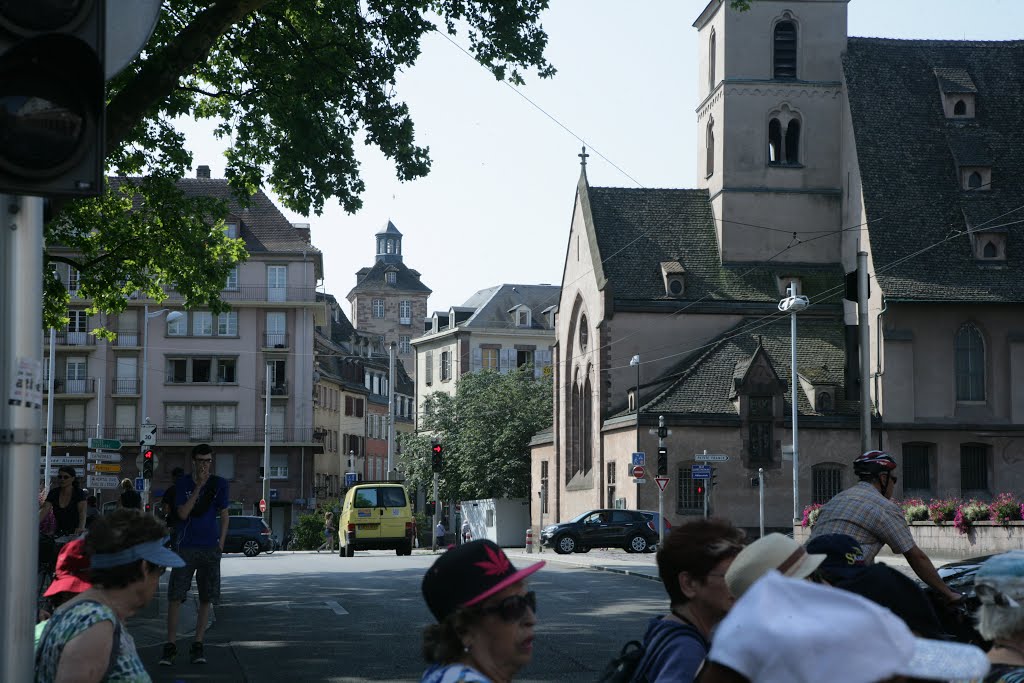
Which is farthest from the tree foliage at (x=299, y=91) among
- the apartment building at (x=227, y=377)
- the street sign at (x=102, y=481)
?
the apartment building at (x=227, y=377)

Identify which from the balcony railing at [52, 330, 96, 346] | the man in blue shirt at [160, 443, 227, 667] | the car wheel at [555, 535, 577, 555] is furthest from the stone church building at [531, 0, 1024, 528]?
Result: the man in blue shirt at [160, 443, 227, 667]

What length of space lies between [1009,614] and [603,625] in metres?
11.8

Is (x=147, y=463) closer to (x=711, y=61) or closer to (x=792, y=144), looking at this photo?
(x=792, y=144)

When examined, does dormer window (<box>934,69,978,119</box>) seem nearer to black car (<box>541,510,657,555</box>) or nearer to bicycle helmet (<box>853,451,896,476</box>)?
black car (<box>541,510,657,555</box>)

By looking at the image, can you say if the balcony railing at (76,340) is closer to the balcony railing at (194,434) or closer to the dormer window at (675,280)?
the balcony railing at (194,434)

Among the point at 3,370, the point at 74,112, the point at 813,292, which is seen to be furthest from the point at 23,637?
the point at 813,292

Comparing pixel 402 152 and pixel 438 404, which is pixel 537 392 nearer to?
pixel 438 404

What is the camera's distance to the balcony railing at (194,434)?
7719 centimetres

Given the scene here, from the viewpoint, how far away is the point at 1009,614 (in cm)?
393

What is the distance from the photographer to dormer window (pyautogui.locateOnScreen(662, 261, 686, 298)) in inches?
2295

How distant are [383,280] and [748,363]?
8929cm

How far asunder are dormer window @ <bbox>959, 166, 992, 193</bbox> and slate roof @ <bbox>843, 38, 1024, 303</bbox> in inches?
8.8

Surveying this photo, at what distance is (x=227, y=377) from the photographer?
79188 millimetres

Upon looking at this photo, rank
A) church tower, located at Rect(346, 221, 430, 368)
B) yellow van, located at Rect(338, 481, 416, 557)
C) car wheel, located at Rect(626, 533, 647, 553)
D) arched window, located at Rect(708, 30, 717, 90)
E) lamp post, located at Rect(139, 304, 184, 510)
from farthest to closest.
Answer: church tower, located at Rect(346, 221, 430, 368) < arched window, located at Rect(708, 30, 717, 90) < car wheel, located at Rect(626, 533, 647, 553) < yellow van, located at Rect(338, 481, 416, 557) < lamp post, located at Rect(139, 304, 184, 510)
